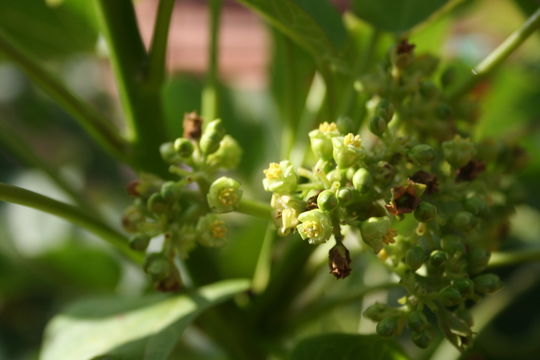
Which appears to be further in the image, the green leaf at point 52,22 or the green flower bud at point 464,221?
the green leaf at point 52,22

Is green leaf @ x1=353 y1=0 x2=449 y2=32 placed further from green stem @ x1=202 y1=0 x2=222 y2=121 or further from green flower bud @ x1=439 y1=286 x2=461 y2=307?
green flower bud @ x1=439 y1=286 x2=461 y2=307

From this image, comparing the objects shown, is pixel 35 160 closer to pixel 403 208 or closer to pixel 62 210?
pixel 62 210

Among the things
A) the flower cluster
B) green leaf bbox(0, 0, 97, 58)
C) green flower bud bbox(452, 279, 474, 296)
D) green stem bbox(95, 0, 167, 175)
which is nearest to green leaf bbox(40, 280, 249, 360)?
the flower cluster

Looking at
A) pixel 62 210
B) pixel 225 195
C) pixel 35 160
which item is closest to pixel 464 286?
pixel 225 195

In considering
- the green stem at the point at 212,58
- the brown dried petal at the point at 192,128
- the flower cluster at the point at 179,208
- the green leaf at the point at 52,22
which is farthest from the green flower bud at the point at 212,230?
the green leaf at the point at 52,22

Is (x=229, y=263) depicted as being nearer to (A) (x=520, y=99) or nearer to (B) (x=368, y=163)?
(B) (x=368, y=163)

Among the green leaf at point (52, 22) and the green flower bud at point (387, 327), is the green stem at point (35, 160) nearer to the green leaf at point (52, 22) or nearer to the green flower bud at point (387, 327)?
the green leaf at point (52, 22)
